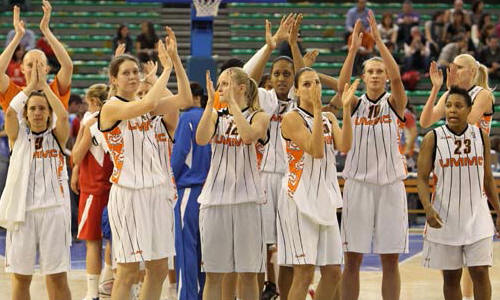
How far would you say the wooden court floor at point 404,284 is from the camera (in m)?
9.37

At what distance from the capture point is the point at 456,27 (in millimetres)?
19281

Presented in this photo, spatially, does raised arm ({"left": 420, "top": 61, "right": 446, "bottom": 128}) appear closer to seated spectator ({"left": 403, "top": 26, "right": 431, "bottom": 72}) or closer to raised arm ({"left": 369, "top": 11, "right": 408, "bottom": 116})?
raised arm ({"left": 369, "top": 11, "right": 408, "bottom": 116})

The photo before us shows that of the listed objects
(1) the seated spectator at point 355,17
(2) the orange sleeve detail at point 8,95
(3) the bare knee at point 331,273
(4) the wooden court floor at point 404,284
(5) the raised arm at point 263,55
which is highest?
(1) the seated spectator at point 355,17

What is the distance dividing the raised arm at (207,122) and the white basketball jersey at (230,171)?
0.15 meters

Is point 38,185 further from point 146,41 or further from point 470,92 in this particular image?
point 146,41

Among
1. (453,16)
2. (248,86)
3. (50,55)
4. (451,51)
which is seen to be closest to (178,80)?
(248,86)

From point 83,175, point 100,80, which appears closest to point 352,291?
point 83,175

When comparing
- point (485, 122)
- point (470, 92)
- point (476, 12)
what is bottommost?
point (485, 122)

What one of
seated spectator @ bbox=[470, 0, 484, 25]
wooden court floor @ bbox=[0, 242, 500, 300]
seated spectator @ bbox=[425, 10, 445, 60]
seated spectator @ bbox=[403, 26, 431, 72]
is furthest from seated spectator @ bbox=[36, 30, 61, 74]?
seated spectator @ bbox=[470, 0, 484, 25]

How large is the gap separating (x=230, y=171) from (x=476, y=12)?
14.2 meters

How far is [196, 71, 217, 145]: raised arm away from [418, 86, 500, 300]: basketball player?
5.39ft

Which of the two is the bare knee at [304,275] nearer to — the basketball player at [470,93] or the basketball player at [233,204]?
the basketball player at [233,204]

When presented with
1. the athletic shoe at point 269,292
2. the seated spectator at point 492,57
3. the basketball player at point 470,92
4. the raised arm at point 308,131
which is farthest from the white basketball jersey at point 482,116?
the seated spectator at point 492,57

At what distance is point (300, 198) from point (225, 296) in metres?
0.98
